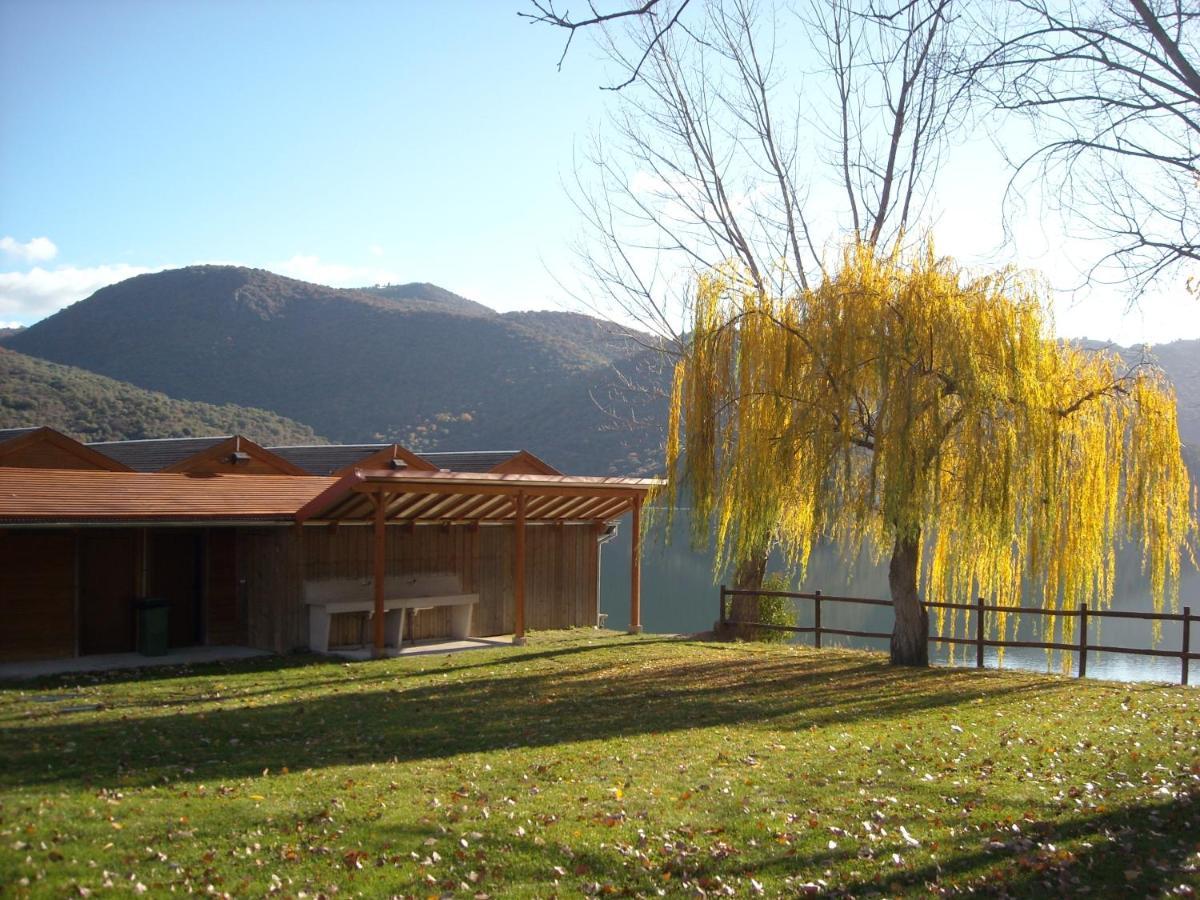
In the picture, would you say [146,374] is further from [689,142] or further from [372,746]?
[372,746]

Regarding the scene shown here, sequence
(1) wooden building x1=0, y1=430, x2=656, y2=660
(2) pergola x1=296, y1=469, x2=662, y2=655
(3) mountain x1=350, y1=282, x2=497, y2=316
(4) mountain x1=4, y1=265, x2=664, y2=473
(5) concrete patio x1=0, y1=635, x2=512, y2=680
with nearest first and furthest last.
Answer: (5) concrete patio x1=0, y1=635, x2=512, y2=680 → (1) wooden building x1=0, y1=430, x2=656, y2=660 → (2) pergola x1=296, y1=469, x2=662, y2=655 → (4) mountain x1=4, y1=265, x2=664, y2=473 → (3) mountain x1=350, y1=282, x2=497, y2=316

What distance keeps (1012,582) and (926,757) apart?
26.4ft

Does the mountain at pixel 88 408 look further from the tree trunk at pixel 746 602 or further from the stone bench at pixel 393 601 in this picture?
the tree trunk at pixel 746 602

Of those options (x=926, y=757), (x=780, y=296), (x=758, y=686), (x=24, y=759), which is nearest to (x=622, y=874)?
(x=926, y=757)

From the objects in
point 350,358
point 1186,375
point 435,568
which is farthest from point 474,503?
point 350,358

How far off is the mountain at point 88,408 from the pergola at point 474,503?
2016cm

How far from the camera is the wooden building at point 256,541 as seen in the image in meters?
15.3

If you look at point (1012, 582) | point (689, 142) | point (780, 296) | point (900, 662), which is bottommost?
point (900, 662)

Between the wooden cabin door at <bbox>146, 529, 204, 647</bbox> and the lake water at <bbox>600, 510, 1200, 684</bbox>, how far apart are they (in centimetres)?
763

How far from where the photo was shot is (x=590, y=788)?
8133mm

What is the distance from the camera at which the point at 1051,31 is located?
840 centimetres

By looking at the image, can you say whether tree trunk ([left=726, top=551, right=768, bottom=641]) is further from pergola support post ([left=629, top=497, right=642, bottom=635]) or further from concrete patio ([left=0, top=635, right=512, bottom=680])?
concrete patio ([left=0, top=635, right=512, bottom=680])

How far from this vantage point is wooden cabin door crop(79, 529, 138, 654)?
1630 centimetres

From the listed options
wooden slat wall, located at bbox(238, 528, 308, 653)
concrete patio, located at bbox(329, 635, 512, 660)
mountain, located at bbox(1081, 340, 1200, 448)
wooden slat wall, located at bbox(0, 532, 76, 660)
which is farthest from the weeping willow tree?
mountain, located at bbox(1081, 340, 1200, 448)
